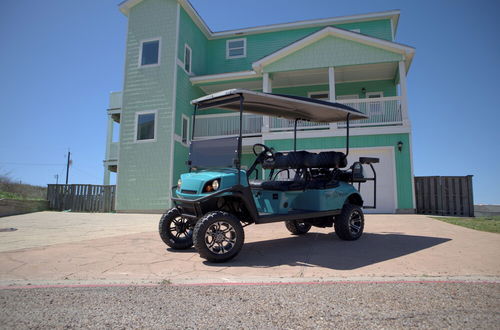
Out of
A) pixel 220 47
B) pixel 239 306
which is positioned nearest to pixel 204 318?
pixel 239 306

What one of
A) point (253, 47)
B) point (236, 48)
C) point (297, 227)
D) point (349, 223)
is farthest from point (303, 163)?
point (236, 48)

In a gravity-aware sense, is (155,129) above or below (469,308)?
above

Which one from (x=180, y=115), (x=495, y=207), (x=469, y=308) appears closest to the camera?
(x=469, y=308)

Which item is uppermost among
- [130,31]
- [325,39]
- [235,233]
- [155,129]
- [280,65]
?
[130,31]

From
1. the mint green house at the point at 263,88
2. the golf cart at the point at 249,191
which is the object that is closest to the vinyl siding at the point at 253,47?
the mint green house at the point at 263,88

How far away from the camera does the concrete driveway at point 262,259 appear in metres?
3.51

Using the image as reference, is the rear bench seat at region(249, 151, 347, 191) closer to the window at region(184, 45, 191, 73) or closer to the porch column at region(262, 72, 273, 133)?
the porch column at region(262, 72, 273, 133)

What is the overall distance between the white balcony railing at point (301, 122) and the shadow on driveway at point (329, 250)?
7713 millimetres

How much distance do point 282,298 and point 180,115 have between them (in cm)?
1333

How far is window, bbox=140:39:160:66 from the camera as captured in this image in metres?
15.1

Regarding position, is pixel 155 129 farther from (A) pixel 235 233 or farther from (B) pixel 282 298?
(B) pixel 282 298

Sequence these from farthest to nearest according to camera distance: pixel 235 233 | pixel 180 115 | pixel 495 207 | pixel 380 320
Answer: pixel 495 207 < pixel 180 115 < pixel 235 233 < pixel 380 320

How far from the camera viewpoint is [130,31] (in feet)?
51.2

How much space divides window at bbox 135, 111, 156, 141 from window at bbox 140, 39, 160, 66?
256 centimetres
